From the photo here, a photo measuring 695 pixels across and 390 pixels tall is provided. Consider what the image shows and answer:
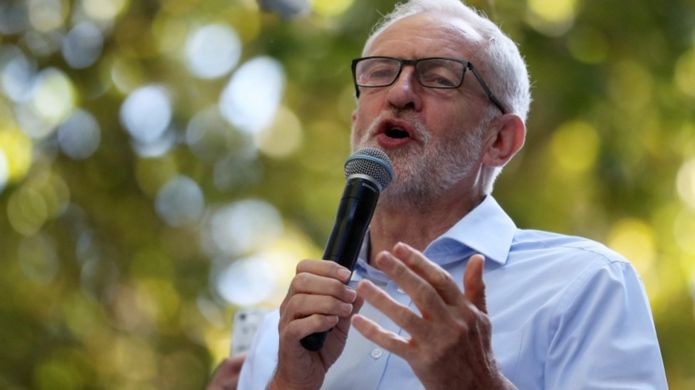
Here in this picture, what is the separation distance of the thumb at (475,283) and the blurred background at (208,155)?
121 inches

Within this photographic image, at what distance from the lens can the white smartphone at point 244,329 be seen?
323 centimetres

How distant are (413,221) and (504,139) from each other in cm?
35

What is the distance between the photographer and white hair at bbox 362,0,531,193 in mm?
2707

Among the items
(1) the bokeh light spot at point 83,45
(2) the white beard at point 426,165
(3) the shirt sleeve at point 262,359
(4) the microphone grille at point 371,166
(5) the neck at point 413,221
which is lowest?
(1) the bokeh light spot at point 83,45

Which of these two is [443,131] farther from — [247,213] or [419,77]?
[247,213]

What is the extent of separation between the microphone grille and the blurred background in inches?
109

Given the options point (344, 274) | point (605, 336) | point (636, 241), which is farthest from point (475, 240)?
point (636, 241)

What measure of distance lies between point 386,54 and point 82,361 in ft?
10.9

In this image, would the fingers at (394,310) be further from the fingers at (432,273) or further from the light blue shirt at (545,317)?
the light blue shirt at (545,317)

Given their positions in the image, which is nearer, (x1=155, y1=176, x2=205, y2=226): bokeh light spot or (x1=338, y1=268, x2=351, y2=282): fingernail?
(x1=338, y1=268, x2=351, y2=282): fingernail

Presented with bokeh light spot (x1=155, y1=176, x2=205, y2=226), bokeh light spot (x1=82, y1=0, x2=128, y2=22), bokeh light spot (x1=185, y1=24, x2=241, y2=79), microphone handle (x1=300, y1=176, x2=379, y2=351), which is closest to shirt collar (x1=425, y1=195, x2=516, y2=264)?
microphone handle (x1=300, y1=176, x2=379, y2=351)

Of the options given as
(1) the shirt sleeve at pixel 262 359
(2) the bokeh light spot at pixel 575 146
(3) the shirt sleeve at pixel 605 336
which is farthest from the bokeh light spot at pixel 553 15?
(3) the shirt sleeve at pixel 605 336

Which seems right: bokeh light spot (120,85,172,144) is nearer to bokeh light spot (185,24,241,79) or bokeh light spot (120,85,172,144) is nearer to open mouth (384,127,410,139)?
bokeh light spot (185,24,241,79)

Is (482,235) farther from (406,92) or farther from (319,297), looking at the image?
(319,297)
